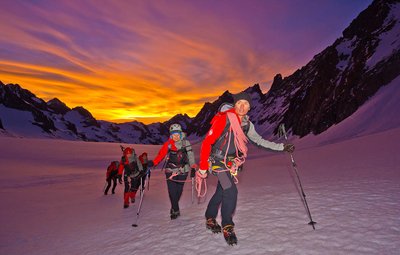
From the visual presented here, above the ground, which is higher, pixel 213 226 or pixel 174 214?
pixel 213 226

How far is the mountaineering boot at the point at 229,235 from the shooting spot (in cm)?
417

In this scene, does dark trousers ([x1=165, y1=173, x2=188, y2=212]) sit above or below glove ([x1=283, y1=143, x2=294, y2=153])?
below

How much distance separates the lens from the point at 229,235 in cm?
422

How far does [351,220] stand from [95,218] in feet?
20.7

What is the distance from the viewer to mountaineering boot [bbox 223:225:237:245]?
417cm

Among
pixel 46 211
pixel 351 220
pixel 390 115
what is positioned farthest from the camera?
pixel 390 115

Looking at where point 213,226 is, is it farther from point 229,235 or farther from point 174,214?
point 174,214

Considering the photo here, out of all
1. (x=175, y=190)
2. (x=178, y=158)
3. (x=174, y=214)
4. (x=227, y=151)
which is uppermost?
(x=227, y=151)

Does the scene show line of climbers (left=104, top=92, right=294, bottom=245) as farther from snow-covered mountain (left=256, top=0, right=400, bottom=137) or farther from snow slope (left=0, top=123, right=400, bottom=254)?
snow-covered mountain (left=256, top=0, right=400, bottom=137)

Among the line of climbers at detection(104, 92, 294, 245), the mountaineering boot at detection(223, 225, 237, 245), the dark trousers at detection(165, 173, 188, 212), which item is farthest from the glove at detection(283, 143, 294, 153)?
the dark trousers at detection(165, 173, 188, 212)

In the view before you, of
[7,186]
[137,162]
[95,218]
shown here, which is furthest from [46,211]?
[7,186]

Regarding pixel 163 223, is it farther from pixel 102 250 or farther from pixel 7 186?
pixel 7 186

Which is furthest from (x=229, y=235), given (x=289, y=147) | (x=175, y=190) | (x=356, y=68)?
(x=356, y=68)

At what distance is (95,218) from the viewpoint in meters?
7.60
